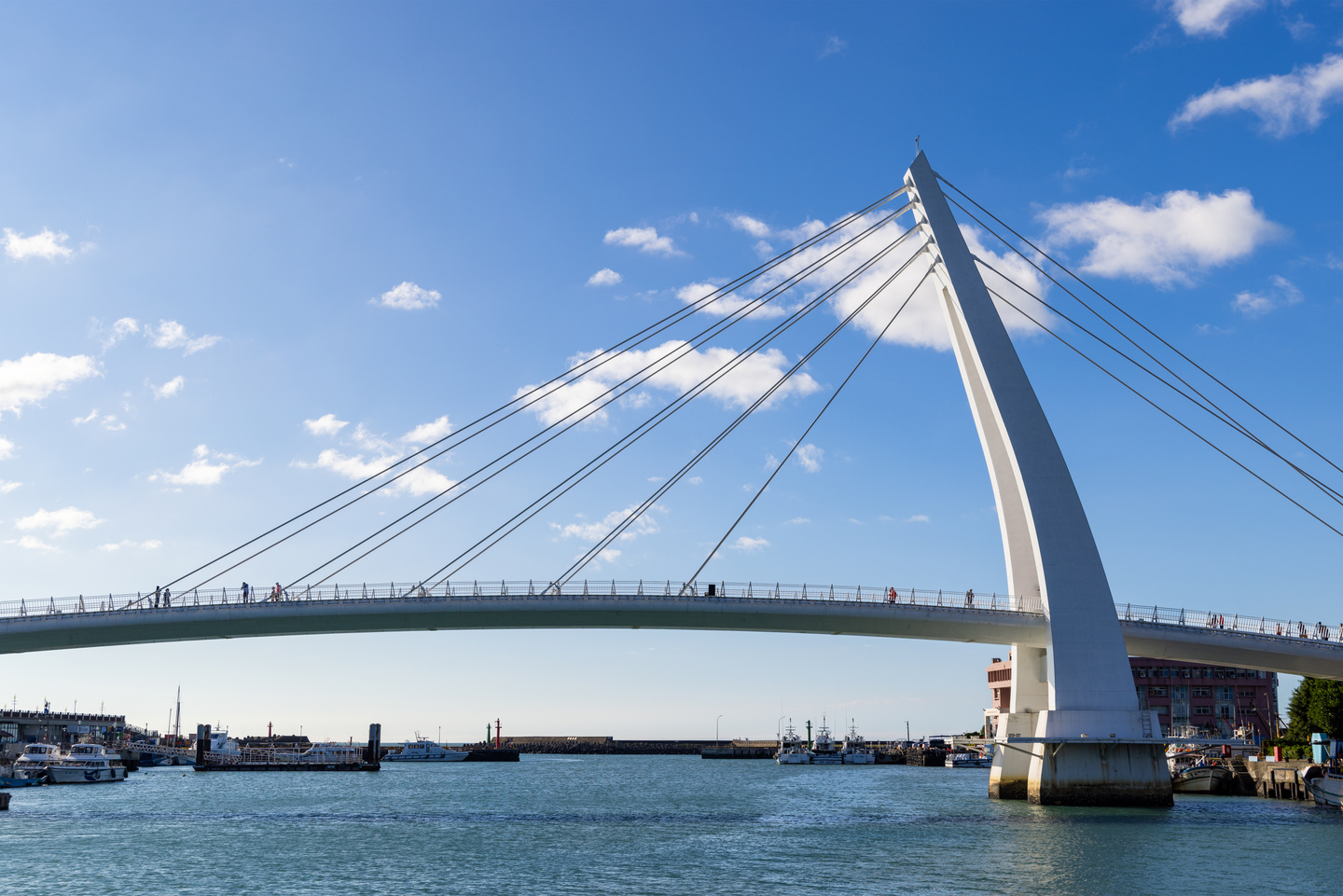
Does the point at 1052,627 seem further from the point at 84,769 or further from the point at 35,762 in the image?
the point at 35,762

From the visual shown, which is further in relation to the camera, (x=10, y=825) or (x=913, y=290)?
(x=913, y=290)

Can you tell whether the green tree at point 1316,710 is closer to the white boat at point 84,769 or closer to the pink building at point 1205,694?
the pink building at point 1205,694

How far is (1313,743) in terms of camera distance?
46750 mm

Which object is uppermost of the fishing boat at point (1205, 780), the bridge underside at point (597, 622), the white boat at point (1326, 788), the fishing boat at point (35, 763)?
the bridge underside at point (597, 622)

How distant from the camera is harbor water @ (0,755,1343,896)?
915 inches

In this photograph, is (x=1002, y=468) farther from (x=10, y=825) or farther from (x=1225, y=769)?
(x=10, y=825)

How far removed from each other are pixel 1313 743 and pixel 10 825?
51320 millimetres

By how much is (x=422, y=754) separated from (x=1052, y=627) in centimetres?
9639

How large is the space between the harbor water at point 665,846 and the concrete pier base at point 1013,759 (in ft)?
7.08

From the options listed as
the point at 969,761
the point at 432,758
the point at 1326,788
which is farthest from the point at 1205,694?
the point at 432,758

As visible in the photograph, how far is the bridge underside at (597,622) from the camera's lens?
1500 inches

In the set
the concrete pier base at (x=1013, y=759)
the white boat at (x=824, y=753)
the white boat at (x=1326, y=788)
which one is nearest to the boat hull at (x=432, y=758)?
the white boat at (x=824, y=753)

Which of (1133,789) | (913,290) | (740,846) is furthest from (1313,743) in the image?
(740,846)

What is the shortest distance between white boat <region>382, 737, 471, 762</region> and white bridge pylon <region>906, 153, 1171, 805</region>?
90704 mm
